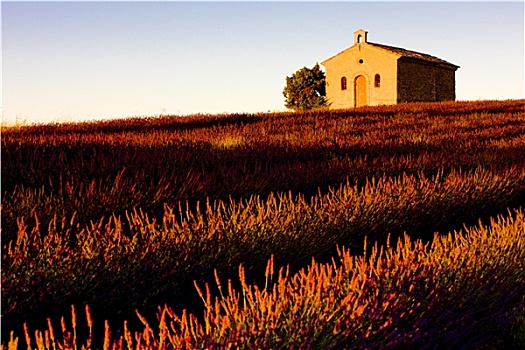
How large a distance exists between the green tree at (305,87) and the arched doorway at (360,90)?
377 cm

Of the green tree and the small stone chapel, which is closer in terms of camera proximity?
the small stone chapel

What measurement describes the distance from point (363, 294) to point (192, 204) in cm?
256

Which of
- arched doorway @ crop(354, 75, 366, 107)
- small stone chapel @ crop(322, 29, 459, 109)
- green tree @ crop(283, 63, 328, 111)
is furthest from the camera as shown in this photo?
green tree @ crop(283, 63, 328, 111)

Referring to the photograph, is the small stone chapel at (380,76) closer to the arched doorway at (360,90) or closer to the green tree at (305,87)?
the arched doorway at (360,90)

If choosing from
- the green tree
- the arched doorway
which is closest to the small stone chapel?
the arched doorway


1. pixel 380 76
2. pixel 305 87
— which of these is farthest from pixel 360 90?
pixel 305 87

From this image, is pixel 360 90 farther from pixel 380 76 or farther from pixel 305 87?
pixel 305 87

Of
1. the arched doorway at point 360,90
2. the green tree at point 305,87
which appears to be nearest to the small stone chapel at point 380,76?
the arched doorway at point 360,90

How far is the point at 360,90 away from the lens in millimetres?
36562

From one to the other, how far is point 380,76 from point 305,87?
7148mm

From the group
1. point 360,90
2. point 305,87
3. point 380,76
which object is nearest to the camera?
point 380,76

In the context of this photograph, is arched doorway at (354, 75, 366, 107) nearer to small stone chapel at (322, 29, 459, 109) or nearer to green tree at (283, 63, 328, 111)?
small stone chapel at (322, 29, 459, 109)

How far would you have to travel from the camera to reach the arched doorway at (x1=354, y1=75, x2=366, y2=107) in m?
36.4

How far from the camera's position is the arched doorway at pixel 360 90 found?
119 ft
